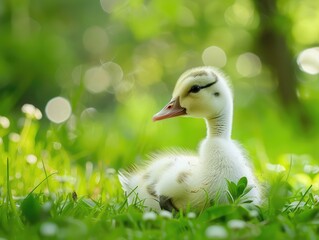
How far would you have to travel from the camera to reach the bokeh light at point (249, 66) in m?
11.6

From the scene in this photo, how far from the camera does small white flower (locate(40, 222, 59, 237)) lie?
1805 millimetres

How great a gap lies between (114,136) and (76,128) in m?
0.85

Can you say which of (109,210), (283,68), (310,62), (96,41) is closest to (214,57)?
(283,68)

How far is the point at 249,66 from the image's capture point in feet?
38.9

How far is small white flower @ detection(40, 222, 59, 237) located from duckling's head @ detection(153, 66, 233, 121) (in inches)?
37.9

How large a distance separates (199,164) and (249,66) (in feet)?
30.9

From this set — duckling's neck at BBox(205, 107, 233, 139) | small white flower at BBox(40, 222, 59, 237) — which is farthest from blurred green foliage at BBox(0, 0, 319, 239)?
duckling's neck at BBox(205, 107, 233, 139)

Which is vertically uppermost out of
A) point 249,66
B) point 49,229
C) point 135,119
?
point 49,229

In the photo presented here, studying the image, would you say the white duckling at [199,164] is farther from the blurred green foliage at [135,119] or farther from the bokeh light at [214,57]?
the bokeh light at [214,57]

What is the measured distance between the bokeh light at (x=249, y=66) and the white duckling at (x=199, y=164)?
28.7ft

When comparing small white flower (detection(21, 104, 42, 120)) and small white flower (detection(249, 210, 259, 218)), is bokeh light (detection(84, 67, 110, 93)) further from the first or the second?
small white flower (detection(249, 210, 259, 218))

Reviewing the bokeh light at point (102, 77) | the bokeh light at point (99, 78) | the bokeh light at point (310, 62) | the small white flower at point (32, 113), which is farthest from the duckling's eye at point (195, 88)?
the bokeh light at point (99, 78)

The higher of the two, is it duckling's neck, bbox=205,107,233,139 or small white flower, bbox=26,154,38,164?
duckling's neck, bbox=205,107,233,139

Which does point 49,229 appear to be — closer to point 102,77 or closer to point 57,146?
point 57,146
